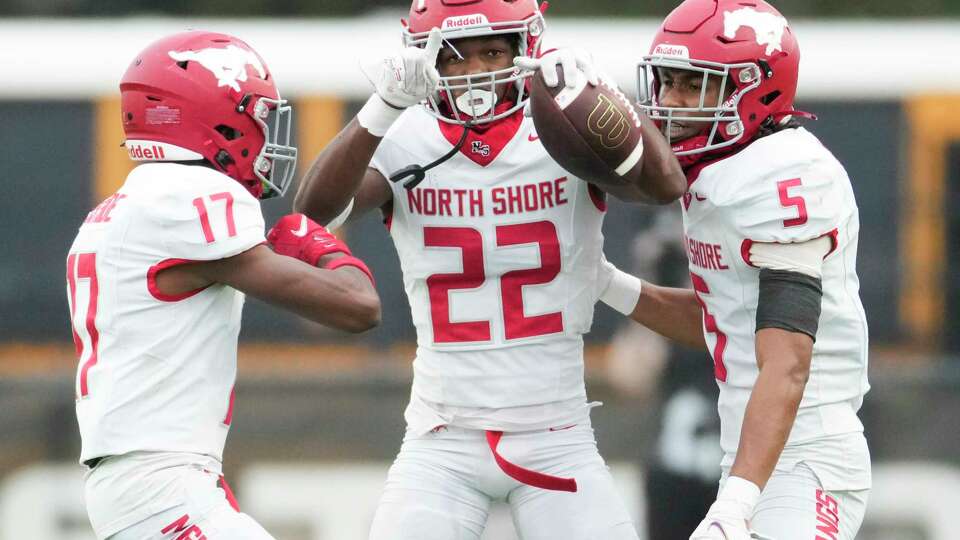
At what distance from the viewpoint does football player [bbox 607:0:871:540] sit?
3.80 metres

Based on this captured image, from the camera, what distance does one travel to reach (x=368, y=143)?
4188 mm

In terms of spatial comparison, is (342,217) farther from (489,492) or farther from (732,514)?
(732,514)

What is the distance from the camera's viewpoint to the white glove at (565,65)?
12.9 feet

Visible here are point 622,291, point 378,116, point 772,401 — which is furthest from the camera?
point 622,291

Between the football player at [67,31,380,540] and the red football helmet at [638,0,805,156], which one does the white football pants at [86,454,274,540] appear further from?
the red football helmet at [638,0,805,156]

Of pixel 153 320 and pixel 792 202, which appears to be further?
Result: pixel 792 202

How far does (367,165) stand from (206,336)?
0.74 m

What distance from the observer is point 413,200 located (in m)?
4.39

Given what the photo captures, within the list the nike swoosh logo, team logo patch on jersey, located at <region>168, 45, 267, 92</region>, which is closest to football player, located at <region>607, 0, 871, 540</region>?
the nike swoosh logo

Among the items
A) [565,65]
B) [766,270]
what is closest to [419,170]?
[565,65]

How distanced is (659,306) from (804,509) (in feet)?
3.56

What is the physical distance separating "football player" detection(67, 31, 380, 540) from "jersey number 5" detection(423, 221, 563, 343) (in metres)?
0.42

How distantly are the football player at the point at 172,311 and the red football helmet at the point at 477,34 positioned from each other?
25.2 inches

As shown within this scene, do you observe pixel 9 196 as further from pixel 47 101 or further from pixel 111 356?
pixel 111 356
